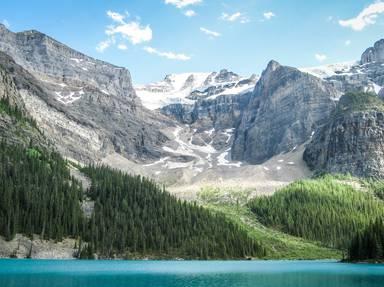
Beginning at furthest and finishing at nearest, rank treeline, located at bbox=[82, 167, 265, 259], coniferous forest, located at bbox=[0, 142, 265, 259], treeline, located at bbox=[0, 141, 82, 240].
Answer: treeline, located at bbox=[82, 167, 265, 259] → coniferous forest, located at bbox=[0, 142, 265, 259] → treeline, located at bbox=[0, 141, 82, 240]

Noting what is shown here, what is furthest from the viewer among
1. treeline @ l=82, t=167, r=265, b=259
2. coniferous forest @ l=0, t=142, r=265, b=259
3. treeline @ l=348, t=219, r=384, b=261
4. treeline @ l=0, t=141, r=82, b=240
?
treeline @ l=82, t=167, r=265, b=259

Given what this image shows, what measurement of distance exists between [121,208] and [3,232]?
54836mm

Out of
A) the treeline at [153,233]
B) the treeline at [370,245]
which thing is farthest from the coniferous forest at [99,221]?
the treeline at [370,245]

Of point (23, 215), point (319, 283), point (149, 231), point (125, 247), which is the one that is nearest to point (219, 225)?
point (149, 231)

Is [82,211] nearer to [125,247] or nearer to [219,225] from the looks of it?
[125,247]

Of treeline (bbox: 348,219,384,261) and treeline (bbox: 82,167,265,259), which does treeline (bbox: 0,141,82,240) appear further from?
treeline (bbox: 348,219,384,261)

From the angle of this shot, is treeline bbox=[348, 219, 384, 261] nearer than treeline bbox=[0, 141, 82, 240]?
Yes

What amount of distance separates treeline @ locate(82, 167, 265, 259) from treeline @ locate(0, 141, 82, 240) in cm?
817

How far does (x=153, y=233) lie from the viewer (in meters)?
178

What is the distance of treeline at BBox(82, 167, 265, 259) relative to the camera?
166 meters

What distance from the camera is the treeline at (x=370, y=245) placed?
134250 mm

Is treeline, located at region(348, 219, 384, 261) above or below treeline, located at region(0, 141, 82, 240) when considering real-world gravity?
below

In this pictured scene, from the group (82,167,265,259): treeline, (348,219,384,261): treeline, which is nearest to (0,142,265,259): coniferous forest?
(82,167,265,259): treeline

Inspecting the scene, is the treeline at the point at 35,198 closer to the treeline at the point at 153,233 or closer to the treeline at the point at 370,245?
the treeline at the point at 153,233
